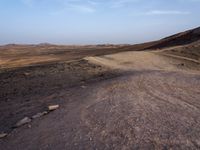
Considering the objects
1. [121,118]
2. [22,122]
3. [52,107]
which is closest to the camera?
[121,118]

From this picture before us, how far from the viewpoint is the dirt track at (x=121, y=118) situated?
5352mm

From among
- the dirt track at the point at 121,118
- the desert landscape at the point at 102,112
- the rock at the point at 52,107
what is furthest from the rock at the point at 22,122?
the rock at the point at 52,107

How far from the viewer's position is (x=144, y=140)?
525 cm

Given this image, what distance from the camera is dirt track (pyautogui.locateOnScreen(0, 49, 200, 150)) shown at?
535cm

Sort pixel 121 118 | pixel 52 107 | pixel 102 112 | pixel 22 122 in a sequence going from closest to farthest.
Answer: pixel 121 118, pixel 102 112, pixel 22 122, pixel 52 107

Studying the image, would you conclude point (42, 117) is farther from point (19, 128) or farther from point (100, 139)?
point (100, 139)

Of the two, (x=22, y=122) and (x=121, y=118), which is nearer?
(x=121, y=118)

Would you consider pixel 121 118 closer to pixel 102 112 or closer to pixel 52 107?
pixel 102 112

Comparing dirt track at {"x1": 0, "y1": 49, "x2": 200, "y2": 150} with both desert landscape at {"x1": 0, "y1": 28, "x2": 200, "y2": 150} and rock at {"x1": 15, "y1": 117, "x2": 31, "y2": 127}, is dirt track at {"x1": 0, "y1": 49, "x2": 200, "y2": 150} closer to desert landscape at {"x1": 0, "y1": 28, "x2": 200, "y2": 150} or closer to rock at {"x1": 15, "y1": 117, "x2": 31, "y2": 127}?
desert landscape at {"x1": 0, "y1": 28, "x2": 200, "y2": 150}

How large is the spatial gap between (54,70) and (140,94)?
21.3 ft

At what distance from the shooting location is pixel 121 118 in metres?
6.34

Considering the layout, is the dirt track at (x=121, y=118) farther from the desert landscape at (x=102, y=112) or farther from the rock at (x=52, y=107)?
the rock at (x=52, y=107)

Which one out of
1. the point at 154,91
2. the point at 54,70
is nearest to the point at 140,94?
the point at 154,91

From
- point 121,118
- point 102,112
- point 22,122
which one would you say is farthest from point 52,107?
point 121,118
